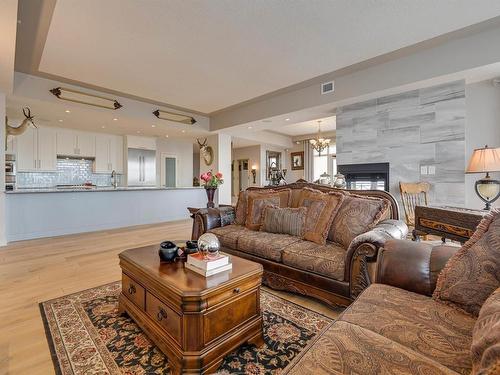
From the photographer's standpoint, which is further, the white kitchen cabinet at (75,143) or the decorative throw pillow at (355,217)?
the white kitchen cabinet at (75,143)

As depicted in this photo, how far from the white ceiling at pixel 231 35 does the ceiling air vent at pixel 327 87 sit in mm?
459

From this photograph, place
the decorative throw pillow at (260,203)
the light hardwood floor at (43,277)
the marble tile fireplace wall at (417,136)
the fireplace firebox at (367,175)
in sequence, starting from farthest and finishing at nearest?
the fireplace firebox at (367,175) → the marble tile fireplace wall at (417,136) → the decorative throw pillow at (260,203) → the light hardwood floor at (43,277)

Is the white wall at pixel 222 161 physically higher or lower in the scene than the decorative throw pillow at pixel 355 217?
higher

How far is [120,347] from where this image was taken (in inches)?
61.5

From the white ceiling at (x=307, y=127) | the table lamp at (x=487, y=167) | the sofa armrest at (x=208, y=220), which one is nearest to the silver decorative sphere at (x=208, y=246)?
the sofa armrest at (x=208, y=220)

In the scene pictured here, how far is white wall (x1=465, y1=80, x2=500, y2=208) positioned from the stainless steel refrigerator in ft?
24.6

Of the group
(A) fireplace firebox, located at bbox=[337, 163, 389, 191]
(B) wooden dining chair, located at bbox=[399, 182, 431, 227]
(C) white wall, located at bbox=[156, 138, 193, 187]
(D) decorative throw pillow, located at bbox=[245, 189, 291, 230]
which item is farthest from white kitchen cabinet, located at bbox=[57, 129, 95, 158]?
(B) wooden dining chair, located at bbox=[399, 182, 431, 227]

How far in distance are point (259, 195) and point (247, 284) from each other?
1.65 meters

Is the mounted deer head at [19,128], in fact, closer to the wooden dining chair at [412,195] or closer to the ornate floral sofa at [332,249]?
the ornate floral sofa at [332,249]

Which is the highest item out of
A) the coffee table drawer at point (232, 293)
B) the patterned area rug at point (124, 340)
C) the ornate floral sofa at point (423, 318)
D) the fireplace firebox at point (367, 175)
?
the fireplace firebox at point (367, 175)

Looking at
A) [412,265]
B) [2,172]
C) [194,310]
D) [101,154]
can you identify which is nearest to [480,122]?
[412,265]

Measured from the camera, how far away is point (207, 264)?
148cm

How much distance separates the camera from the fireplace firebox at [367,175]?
4.32m

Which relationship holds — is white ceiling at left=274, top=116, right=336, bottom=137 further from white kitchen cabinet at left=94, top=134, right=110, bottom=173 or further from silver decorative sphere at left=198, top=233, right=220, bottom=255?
silver decorative sphere at left=198, top=233, right=220, bottom=255
